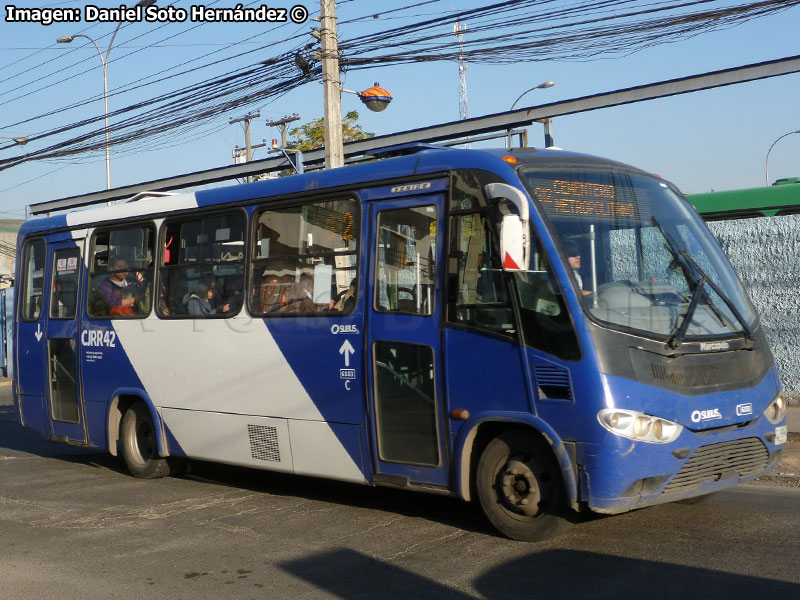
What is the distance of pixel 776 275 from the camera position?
42.1 ft

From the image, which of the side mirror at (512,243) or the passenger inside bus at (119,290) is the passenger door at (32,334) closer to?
the passenger inside bus at (119,290)

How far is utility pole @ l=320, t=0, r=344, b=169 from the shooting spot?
49.0 ft

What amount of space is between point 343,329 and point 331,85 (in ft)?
27.0

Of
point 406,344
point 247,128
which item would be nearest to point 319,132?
point 247,128

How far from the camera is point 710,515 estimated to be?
23.8 ft

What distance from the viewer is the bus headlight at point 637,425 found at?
6098 millimetres

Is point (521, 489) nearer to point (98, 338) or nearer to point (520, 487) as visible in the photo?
point (520, 487)

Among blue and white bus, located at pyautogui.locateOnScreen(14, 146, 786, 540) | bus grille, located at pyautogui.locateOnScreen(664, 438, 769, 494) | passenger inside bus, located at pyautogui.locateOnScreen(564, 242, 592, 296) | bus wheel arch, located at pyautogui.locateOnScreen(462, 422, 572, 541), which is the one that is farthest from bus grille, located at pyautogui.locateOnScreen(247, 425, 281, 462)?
bus grille, located at pyautogui.locateOnScreen(664, 438, 769, 494)

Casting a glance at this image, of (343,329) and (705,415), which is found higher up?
(343,329)

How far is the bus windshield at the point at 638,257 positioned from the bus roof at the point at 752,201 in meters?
10.4

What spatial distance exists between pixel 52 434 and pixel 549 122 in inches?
382

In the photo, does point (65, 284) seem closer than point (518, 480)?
No

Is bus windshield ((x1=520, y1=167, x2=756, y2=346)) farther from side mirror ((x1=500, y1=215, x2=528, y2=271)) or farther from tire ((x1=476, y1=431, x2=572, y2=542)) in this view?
tire ((x1=476, y1=431, x2=572, y2=542))

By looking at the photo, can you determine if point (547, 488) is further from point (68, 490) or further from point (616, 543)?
point (68, 490)
